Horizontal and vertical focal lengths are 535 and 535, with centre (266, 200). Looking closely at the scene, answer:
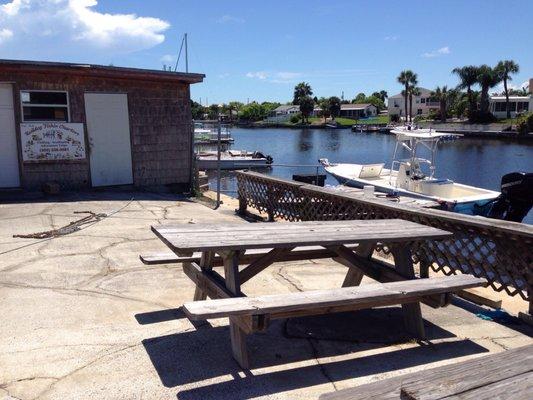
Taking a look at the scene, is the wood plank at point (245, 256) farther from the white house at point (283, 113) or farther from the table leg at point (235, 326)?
the white house at point (283, 113)

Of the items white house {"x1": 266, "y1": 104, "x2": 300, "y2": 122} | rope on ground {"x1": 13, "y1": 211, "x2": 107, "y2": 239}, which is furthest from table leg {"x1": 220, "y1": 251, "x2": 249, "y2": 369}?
white house {"x1": 266, "y1": 104, "x2": 300, "y2": 122}

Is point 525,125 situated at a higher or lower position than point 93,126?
lower

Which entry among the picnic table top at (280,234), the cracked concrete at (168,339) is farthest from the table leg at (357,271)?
the cracked concrete at (168,339)

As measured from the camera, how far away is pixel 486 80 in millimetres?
87250

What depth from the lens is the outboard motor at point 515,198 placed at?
37.3 ft

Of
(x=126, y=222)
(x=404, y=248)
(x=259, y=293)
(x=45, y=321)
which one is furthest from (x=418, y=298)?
(x=126, y=222)

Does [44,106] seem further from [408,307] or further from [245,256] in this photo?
[408,307]

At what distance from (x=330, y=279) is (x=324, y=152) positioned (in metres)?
56.7

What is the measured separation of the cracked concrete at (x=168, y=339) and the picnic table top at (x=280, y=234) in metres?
0.86

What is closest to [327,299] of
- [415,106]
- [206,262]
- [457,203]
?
[206,262]

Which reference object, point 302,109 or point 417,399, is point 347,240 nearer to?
point 417,399

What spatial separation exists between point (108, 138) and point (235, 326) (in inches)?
374

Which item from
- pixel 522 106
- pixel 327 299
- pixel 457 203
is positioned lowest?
pixel 457 203

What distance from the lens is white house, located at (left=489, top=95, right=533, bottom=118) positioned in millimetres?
89312
